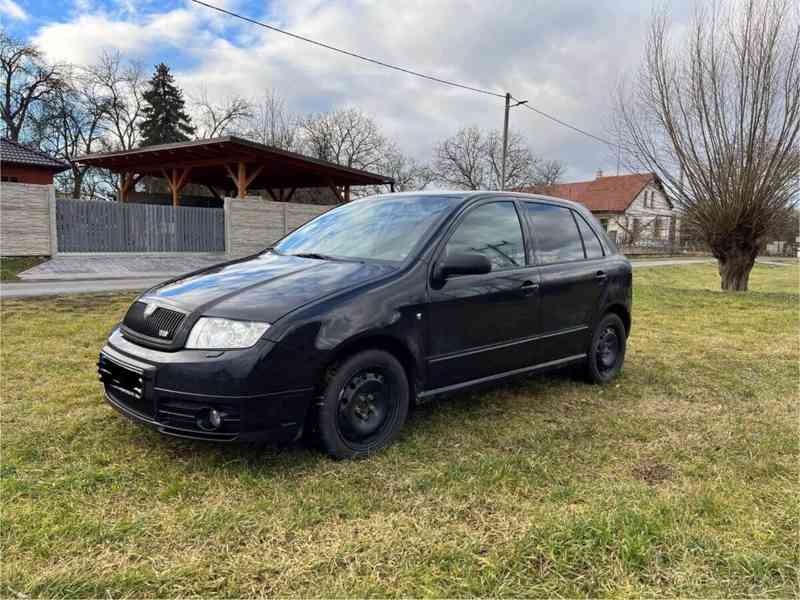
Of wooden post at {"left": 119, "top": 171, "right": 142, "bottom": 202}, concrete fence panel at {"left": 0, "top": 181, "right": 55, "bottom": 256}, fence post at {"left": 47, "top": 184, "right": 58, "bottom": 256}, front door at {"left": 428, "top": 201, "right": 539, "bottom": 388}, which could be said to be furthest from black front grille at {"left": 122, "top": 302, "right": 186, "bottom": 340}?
wooden post at {"left": 119, "top": 171, "right": 142, "bottom": 202}

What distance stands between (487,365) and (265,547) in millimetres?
1996

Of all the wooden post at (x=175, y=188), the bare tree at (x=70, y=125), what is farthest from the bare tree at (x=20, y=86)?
the wooden post at (x=175, y=188)

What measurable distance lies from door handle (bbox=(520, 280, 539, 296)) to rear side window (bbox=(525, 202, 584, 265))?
9.9 inches

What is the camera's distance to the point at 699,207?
1497 cm

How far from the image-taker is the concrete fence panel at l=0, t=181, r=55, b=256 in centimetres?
1404

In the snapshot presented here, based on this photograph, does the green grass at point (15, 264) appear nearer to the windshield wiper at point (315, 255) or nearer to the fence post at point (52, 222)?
the fence post at point (52, 222)

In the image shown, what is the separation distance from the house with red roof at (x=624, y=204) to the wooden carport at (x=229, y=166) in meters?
23.4

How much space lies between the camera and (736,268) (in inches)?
601

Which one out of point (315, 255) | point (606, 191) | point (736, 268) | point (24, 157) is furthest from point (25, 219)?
point (606, 191)

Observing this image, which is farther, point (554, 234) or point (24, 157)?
point (24, 157)

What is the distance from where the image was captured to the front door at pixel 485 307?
347cm

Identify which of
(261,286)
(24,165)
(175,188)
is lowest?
(261,286)

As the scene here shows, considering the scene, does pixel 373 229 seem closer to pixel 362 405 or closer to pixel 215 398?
pixel 362 405

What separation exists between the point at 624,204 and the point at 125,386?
4738 centimetres
